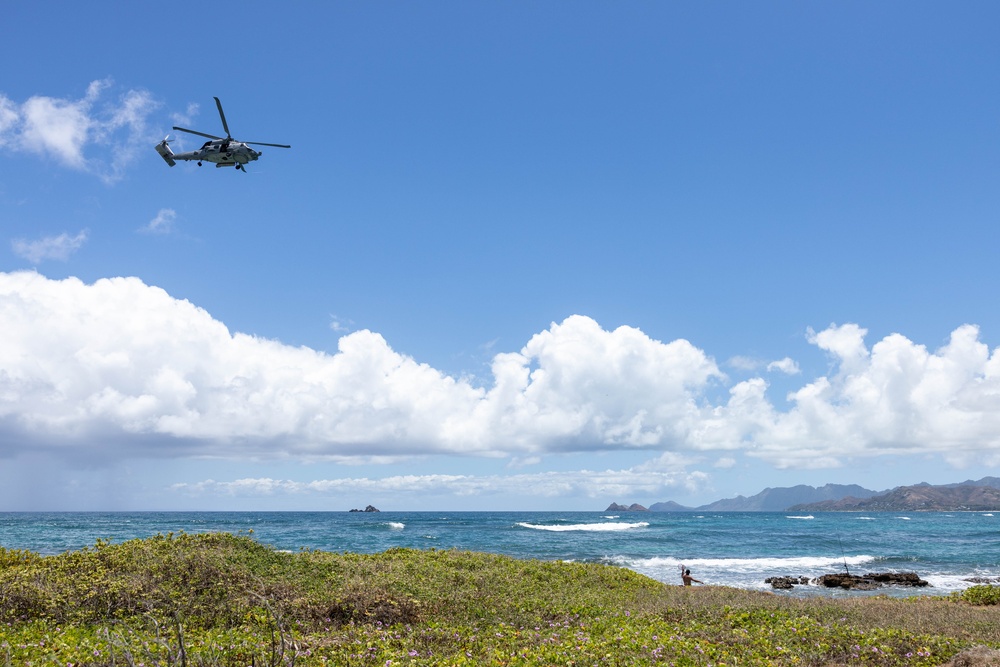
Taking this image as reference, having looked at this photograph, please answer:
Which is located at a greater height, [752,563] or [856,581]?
[856,581]

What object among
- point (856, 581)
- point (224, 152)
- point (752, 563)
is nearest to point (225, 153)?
point (224, 152)

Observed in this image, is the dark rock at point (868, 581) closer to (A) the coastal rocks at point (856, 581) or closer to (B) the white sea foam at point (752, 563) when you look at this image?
(A) the coastal rocks at point (856, 581)

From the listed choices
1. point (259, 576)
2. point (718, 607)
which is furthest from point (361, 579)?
point (718, 607)

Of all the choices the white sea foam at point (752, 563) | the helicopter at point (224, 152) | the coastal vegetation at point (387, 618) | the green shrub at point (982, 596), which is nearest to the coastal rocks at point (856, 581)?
the white sea foam at point (752, 563)

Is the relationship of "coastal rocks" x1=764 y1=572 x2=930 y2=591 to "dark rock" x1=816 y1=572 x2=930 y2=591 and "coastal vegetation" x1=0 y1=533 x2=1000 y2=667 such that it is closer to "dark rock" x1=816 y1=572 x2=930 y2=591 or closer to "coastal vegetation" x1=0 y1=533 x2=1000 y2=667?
"dark rock" x1=816 y1=572 x2=930 y2=591

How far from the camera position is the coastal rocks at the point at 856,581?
34.9m

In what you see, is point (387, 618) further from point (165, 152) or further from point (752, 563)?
point (752, 563)

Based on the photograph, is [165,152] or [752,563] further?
[752,563]

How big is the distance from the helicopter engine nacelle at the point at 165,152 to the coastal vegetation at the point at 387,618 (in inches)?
606

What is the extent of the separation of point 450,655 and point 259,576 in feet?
23.9

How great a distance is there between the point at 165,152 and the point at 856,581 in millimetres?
41623

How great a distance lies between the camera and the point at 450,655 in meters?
12.0

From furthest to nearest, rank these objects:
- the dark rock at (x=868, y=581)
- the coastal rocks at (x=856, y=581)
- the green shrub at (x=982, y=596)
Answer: the dark rock at (x=868, y=581)
the coastal rocks at (x=856, y=581)
the green shrub at (x=982, y=596)

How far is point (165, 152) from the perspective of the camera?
26.2 metres
